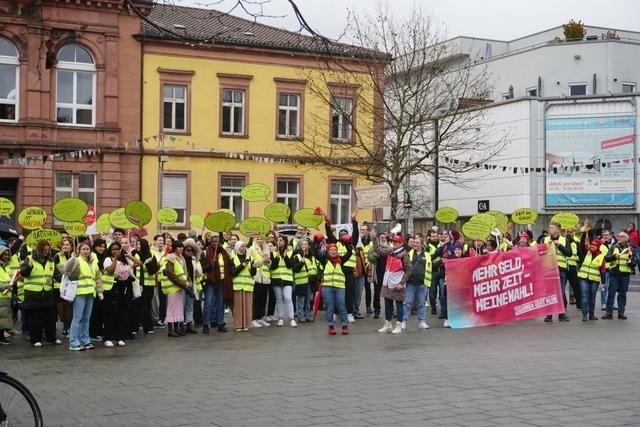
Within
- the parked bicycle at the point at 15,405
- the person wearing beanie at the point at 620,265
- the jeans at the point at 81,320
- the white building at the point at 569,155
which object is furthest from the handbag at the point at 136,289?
the white building at the point at 569,155

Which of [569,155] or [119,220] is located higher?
[569,155]

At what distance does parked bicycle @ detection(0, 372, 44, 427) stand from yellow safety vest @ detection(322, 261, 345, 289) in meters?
10.2

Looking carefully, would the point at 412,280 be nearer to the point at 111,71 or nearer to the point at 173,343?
the point at 173,343

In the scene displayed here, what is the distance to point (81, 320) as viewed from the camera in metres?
15.4

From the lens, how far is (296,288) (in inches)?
798

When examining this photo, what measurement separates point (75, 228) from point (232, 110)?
2062 cm

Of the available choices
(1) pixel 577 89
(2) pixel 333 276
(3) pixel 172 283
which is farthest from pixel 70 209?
(1) pixel 577 89

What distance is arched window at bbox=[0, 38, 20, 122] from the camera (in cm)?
→ 3431

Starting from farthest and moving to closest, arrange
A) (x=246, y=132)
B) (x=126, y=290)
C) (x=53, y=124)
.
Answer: (x=246, y=132) → (x=53, y=124) → (x=126, y=290)

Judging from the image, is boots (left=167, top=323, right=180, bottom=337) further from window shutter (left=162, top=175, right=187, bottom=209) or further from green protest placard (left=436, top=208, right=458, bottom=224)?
window shutter (left=162, top=175, right=187, bottom=209)

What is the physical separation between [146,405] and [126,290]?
6615 mm

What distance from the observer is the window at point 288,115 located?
39.4 m

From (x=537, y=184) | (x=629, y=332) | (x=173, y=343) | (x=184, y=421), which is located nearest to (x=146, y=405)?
(x=184, y=421)

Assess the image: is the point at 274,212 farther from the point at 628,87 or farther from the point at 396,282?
the point at 628,87
